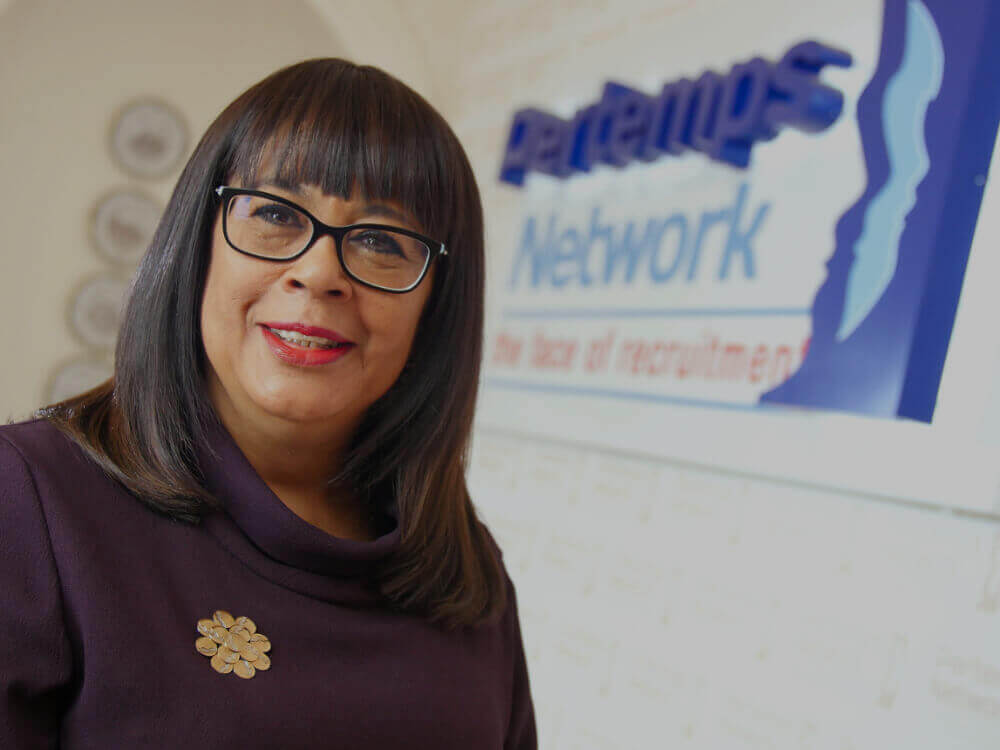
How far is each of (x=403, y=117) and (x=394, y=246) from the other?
192mm

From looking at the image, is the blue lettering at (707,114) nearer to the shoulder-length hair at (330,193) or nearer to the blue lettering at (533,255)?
the blue lettering at (533,255)

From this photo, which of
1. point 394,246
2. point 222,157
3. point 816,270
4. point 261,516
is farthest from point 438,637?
point 816,270

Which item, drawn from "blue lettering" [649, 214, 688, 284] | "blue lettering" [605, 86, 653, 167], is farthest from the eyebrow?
"blue lettering" [605, 86, 653, 167]

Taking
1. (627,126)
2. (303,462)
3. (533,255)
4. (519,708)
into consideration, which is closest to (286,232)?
(303,462)

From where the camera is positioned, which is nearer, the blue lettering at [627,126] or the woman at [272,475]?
the woman at [272,475]

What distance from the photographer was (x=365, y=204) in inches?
57.3

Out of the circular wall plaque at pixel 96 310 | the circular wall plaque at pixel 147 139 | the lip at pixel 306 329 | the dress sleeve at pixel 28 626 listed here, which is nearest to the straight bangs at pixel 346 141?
the lip at pixel 306 329

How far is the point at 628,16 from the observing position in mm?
3867

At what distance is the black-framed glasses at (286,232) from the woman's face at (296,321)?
0.01 m

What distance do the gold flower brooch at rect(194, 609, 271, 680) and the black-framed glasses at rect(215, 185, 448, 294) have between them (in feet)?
Answer: 1.54

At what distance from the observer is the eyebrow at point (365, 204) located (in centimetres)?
143

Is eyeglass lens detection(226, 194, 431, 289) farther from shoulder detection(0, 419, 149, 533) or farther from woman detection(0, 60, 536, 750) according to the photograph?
shoulder detection(0, 419, 149, 533)

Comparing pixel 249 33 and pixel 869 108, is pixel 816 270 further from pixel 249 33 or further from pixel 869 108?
pixel 249 33

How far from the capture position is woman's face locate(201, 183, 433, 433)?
4.65 ft
